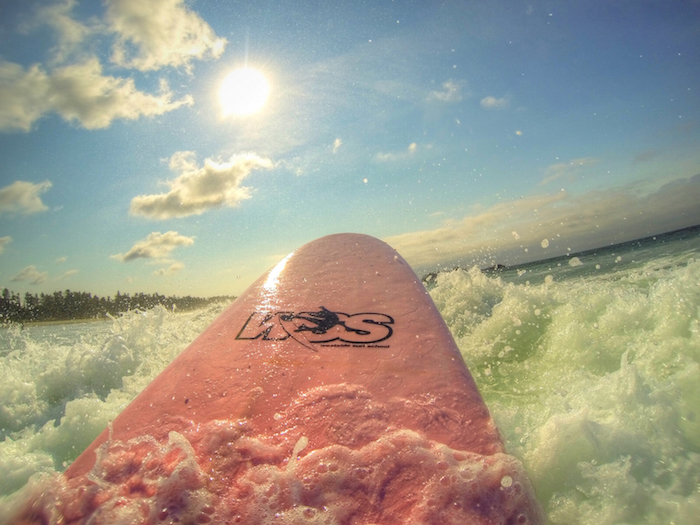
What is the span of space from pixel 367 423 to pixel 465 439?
1.11ft

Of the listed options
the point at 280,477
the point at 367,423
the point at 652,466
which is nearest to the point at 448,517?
the point at 367,423

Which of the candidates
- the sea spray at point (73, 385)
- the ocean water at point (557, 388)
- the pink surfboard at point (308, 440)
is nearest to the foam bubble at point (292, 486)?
the pink surfboard at point (308, 440)

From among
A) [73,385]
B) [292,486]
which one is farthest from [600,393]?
[73,385]

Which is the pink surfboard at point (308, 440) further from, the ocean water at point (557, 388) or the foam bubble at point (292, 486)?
the ocean water at point (557, 388)

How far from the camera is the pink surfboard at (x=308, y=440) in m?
1.03

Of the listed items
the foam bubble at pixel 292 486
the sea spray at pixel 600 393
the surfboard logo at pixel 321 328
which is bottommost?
the sea spray at pixel 600 393

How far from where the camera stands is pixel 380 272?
98.3 inches

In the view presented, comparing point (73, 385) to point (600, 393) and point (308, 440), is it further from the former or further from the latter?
point (600, 393)

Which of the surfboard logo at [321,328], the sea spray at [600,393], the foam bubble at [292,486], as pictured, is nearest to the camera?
the foam bubble at [292,486]

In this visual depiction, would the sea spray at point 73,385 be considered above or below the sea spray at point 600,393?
above

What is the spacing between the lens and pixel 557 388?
2.27m

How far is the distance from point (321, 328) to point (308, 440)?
0.74 metres

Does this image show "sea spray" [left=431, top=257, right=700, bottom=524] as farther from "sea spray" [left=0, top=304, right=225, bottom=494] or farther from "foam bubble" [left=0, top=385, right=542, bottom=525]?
"sea spray" [left=0, top=304, right=225, bottom=494]

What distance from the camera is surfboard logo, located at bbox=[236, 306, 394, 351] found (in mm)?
1816
